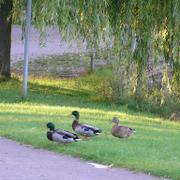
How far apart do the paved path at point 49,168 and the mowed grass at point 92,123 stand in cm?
30

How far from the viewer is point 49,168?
33.9 feet

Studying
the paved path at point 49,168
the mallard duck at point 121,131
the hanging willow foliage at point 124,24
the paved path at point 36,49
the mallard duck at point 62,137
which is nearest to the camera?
the paved path at point 49,168

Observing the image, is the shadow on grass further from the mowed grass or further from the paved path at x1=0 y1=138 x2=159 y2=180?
the paved path at x1=0 y1=138 x2=159 y2=180

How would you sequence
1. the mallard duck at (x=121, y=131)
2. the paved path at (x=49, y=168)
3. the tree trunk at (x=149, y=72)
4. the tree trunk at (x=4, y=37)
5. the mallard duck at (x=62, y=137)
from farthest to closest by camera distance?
the tree trunk at (x=4, y=37) < the tree trunk at (x=149, y=72) < the mallard duck at (x=121, y=131) < the mallard duck at (x=62, y=137) < the paved path at (x=49, y=168)

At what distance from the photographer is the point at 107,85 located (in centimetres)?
2292

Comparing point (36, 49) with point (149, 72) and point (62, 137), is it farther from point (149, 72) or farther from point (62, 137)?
point (62, 137)

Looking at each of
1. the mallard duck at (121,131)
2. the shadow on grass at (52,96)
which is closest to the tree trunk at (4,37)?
the shadow on grass at (52,96)

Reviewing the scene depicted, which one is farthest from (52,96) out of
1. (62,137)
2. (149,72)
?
(62,137)

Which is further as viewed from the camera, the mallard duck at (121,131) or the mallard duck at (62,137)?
the mallard duck at (121,131)

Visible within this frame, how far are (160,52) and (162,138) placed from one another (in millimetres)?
4745

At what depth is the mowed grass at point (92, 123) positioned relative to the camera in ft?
36.2

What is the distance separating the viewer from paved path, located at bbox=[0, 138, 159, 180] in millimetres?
9719

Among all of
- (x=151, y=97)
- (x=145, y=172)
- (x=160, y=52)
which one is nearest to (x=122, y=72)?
(x=151, y=97)

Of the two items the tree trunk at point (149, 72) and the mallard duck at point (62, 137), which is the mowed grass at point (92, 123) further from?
the tree trunk at point (149, 72)
